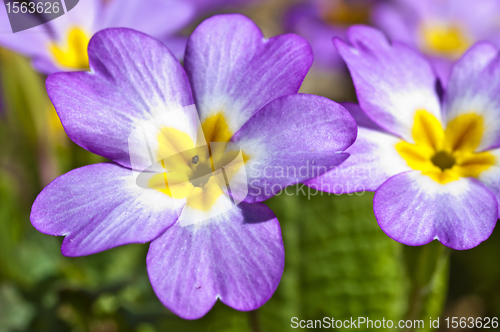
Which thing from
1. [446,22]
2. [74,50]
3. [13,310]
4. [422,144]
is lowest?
[13,310]

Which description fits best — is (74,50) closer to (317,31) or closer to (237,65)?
(237,65)

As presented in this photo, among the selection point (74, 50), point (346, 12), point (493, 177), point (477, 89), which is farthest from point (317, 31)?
point (493, 177)

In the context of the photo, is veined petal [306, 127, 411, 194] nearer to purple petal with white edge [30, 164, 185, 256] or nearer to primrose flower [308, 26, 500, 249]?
primrose flower [308, 26, 500, 249]

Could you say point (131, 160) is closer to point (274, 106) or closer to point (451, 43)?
point (274, 106)

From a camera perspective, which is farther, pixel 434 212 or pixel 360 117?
pixel 360 117

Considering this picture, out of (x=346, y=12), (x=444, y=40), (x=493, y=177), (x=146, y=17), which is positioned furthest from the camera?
(x=346, y=12)

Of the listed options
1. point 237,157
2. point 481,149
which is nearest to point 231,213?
point 237,157

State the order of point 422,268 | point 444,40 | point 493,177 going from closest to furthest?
point 493,177 → point 422,268 → point 444,40
